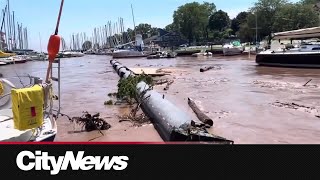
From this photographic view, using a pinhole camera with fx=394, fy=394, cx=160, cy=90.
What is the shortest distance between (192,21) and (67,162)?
13508 centimetres

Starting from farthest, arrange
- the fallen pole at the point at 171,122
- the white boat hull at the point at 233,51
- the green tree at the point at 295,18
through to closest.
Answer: the green tree at the point at 295,18
the white boat hull at the point at 233,51
the fallen pole at the point at 171,122

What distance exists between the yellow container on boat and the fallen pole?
107 inches

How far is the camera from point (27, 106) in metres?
5.14

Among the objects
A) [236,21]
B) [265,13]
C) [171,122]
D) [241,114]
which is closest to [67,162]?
[171,122]

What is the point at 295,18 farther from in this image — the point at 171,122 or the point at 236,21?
the point at 171,122

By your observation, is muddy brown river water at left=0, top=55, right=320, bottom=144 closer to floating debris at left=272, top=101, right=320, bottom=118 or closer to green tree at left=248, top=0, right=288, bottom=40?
floating debris at left=272, top=101, right=320, bottom=118

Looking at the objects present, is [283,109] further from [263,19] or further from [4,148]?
[263,19]

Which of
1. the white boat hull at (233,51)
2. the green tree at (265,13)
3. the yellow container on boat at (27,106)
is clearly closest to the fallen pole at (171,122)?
the yellow container on boat at (27,106)

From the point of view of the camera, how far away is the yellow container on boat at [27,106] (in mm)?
5059

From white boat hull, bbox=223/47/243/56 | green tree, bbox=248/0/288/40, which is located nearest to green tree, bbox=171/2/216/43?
green tree, bbox=248/0/288/40

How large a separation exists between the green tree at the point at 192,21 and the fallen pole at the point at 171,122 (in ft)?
410

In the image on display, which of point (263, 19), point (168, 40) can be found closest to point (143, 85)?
point (263, 19)

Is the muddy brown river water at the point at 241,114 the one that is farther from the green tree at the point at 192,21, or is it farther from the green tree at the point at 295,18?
the green tree at the point at 192,21

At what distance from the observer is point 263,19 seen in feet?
291
